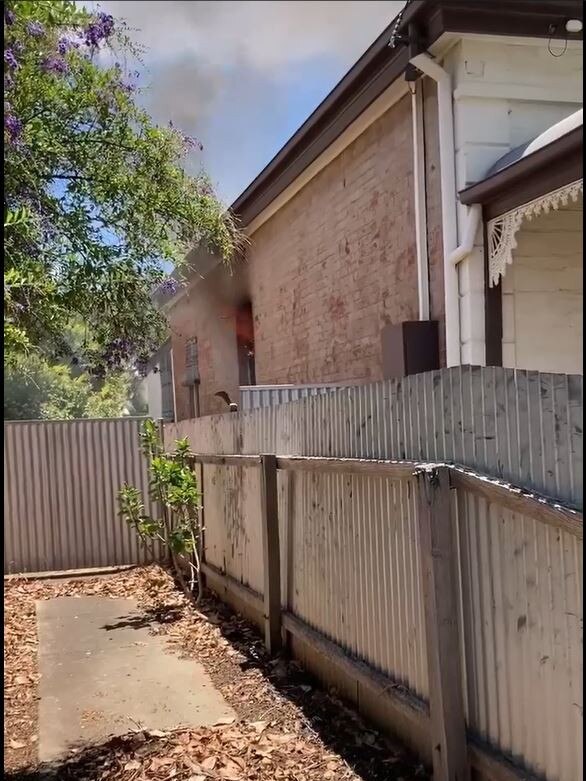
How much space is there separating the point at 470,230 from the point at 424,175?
78cm

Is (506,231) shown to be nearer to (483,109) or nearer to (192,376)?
(483,109)

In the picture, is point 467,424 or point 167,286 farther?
point 167,286

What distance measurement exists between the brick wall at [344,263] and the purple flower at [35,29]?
134 inches

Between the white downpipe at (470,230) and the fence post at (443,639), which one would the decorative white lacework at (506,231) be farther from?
the fence post at (443,639)

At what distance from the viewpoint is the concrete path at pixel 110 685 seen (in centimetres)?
449

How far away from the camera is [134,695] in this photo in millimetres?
5086

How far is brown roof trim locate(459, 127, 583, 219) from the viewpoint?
532cm

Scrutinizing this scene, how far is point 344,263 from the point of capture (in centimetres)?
857

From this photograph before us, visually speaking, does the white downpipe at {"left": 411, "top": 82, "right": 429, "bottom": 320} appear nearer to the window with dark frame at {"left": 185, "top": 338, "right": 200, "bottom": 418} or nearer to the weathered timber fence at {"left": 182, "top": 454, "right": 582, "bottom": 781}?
the weathered timber fence at {"left": 182, "top": 454, "right": 582, "bottom": 781}

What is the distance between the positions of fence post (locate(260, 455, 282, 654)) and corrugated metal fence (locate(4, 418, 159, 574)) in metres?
5.18

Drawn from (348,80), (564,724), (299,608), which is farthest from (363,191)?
(564,724)

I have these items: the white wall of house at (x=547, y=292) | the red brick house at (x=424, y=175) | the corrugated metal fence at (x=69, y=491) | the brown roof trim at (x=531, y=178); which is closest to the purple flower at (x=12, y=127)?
the red brick house at (x=424, y=175)

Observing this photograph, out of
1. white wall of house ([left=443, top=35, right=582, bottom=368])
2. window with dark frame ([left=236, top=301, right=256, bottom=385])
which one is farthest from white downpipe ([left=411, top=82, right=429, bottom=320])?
window with dark frame ([left=236, top=301, right=256, bottom=385])

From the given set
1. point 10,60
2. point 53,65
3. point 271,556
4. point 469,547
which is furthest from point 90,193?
point 469,547
